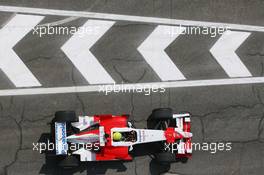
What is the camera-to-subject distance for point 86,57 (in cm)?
952

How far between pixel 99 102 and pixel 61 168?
173 cm

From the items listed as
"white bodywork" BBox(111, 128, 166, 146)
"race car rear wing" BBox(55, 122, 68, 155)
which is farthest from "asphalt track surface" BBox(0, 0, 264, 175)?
"race car rear wing" BBox(55, 122, 68, 155)

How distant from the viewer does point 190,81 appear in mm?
9672

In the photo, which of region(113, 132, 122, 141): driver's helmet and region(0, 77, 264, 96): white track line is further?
region(0, 77, 264, 96): white track line

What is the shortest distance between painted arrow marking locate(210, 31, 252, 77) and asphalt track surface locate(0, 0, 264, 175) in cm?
12

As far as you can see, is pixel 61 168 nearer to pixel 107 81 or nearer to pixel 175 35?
pixel 107 81

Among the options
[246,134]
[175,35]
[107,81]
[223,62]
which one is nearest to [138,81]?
[107,81]

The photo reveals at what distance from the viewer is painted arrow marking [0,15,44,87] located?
938 cm

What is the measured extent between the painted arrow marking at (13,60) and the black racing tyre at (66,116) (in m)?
0.98

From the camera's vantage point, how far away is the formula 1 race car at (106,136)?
29.3ft

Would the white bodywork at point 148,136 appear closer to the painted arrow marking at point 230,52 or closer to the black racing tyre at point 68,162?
the black racing tyre at point 68,162

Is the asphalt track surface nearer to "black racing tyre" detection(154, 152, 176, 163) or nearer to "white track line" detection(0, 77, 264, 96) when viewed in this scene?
"white track line" detection(0, 77, 264, 96)

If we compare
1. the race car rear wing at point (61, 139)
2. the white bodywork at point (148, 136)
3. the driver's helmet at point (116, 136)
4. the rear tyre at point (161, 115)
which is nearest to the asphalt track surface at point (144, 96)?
the rear tyre at point (161, 115)

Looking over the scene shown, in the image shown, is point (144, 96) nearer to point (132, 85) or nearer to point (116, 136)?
point (132, 85)
